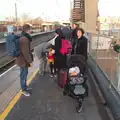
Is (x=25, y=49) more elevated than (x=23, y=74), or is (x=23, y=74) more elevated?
(x=25, y=49)

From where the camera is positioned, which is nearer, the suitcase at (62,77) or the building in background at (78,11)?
the suitcase at (62,77)

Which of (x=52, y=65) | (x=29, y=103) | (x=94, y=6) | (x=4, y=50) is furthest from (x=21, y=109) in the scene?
(x=94, y=6)

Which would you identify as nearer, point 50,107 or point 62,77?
point 50,107

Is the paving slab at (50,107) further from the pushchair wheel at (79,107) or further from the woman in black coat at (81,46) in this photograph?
the woman in black coat at (81,46)

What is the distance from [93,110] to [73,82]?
29.0 inches

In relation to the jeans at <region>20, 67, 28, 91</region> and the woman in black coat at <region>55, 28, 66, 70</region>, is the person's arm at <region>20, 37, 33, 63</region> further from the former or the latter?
the woman in black coat at <region>55, 28, 66, 70</region>

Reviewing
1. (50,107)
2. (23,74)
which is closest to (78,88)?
(50,107)

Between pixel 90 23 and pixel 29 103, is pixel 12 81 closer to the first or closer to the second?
pixel 29 103

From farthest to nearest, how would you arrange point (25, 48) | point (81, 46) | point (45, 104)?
1. point (81, 46)
2. point (25, 48)
3. point (45, 104)

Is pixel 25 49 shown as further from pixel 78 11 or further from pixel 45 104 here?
pixel 78 11

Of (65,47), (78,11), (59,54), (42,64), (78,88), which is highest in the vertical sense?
(78,11)

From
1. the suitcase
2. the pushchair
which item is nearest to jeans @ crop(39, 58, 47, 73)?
the suitcase

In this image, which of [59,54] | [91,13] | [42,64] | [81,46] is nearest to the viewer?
[81,46]

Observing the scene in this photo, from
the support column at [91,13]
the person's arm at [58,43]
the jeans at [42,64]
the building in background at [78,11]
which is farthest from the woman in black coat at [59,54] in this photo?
the building in background at [78,11]
